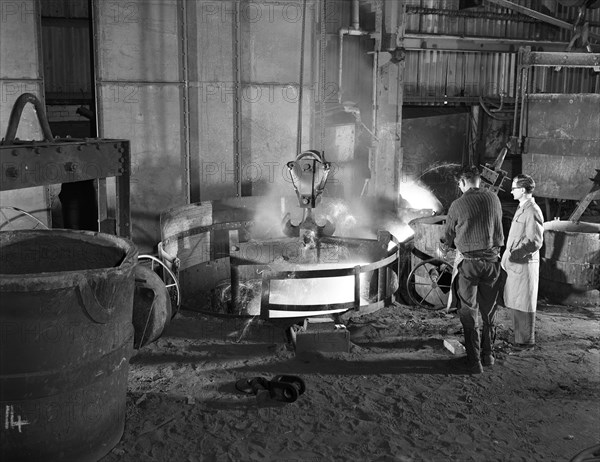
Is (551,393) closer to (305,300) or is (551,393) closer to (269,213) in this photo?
(305,300)

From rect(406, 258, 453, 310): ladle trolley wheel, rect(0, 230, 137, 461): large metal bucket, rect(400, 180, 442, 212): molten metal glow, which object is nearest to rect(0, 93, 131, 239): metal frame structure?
rect(0, 230, 137, 461): large metal bucket

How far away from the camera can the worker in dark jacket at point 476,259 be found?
6.51 m

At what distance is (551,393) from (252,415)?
2847 millimetres

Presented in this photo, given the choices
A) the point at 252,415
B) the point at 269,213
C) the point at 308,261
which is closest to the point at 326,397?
the point at 252,415

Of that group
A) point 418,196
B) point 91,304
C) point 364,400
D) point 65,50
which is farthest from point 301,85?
point 91,304

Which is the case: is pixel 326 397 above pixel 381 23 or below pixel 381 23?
below

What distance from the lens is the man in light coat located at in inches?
276

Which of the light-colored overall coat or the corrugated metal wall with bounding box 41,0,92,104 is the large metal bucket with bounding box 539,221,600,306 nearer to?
the light-colored overall coat

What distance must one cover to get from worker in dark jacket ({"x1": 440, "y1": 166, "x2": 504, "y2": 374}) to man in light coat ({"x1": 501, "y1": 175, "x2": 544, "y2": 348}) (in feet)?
1.80

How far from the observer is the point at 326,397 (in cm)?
587

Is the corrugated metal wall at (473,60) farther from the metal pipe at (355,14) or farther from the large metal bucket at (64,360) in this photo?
the large metal bucket at (64,360)

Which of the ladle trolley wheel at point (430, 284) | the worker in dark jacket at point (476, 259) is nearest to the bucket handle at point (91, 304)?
the worker in dark jacket at point (476, 259)

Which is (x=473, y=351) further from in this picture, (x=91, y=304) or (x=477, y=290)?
(x=91, y=304)

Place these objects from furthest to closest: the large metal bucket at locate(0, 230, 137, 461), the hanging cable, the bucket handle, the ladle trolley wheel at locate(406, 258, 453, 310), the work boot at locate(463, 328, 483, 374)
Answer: the hanging cable → the ladle trolley wheel at locate(406, 258, 453, 310) → the work boot at locate(463, 328, 483, 374) → the bucket handle → the large metal bucket at locate(0, 230, 137, 461)
